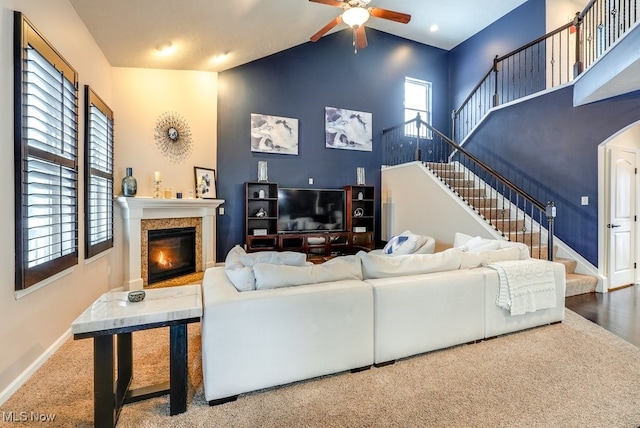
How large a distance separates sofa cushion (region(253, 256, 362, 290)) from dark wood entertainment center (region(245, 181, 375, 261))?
11.3 ft

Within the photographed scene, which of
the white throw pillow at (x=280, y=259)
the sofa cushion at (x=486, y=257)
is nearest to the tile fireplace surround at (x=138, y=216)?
the white throw pillow at (x=280, y=259)

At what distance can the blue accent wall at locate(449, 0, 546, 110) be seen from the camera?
6.05 metres

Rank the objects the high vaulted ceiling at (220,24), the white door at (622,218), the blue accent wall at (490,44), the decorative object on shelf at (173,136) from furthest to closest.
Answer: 1. the blue accent wall at (490,44)
2. the decorative object on shelf at (173,136)
3. the white door at (622,218)
4. the high vaulted ceiling at (220,24)

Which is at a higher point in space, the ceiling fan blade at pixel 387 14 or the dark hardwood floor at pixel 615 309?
the ceiling fan blade at pixel 387 14

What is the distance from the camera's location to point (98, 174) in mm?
3555

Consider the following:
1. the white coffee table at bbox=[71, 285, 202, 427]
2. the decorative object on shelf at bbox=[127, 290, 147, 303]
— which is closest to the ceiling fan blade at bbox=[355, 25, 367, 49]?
the white coffee table at bbox=[71, 285, 202, 427]

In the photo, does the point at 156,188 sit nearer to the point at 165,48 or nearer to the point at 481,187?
the point at 165,48

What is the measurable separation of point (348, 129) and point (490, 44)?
12.1ft

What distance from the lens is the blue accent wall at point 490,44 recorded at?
6.05 meters

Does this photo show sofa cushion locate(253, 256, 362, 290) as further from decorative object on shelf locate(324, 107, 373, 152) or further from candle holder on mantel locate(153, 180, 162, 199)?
decorative object on shelf locate(324, 107, 373, 152)

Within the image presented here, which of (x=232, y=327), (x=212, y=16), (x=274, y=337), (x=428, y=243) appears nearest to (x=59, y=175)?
(x=232, y=327)

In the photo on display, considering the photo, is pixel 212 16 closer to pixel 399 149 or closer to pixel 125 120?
pixel 125 120

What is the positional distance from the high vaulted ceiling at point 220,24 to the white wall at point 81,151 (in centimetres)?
21

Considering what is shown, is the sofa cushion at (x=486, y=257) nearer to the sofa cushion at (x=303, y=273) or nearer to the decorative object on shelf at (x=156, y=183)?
the sofa cushion at (x=303, y=273)
